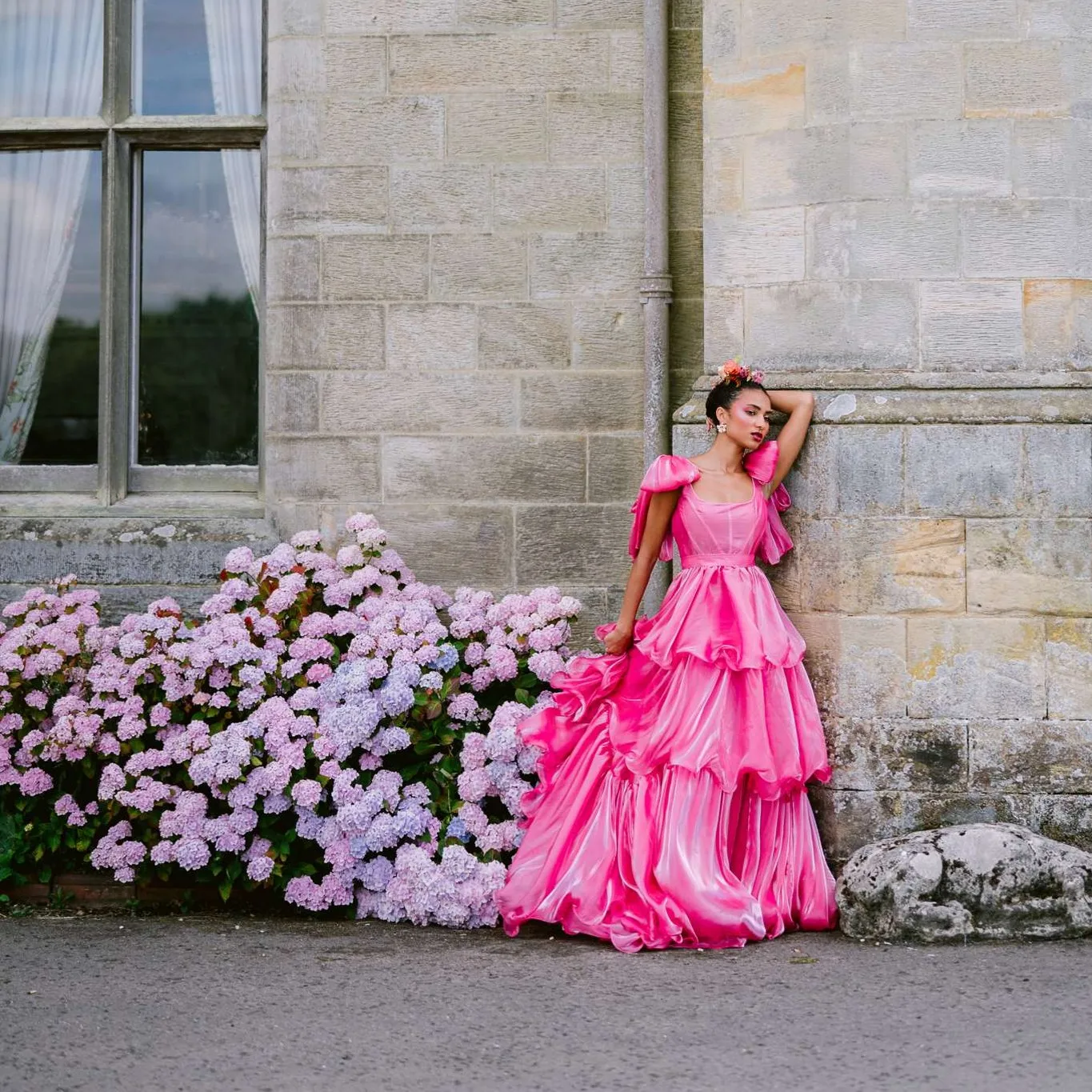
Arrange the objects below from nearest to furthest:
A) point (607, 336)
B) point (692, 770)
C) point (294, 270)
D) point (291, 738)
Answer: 1. point (692, 770)
2. point (291, 738)
3. point (607, 336)
4. point (294, 270)

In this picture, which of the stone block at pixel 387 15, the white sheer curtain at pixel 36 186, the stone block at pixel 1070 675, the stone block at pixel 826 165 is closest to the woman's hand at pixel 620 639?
the stone block at pixel 1070 675

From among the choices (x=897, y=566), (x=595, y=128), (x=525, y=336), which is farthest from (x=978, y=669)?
(x=595, y=128)

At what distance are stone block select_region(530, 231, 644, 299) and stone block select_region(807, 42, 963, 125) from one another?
1.07 meters

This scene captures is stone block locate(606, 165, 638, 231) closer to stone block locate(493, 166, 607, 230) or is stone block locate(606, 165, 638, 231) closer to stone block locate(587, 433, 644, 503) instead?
stone block locate(493, 166, 607, 230)

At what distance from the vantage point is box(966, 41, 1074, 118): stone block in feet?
15.1

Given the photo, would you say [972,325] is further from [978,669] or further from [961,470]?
[978,669]

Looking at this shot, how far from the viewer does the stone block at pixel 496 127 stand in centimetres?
550

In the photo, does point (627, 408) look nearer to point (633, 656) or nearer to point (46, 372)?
point (633, 656)

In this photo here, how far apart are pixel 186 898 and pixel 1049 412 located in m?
3.17

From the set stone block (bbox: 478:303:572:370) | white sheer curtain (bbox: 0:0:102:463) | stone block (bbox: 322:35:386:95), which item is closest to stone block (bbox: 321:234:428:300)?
stone block (bbox: 478:303:572:370)

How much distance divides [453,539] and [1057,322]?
2283 millimetres

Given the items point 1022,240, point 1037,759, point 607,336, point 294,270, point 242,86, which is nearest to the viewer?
point 1037,759

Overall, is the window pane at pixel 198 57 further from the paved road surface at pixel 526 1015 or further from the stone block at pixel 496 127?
the paved road surface at pixel 526 1015

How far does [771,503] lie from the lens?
465cm
